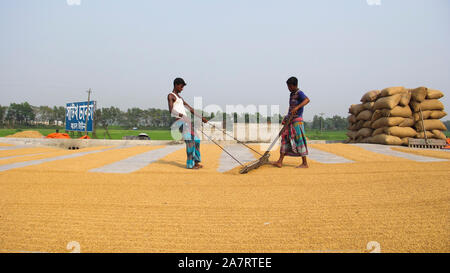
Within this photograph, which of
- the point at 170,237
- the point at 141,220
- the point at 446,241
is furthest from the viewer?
the point at 141,220

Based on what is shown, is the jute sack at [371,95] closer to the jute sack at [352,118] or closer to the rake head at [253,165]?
the jute sack at [352,118]

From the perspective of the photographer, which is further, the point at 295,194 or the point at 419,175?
the point at 419,175

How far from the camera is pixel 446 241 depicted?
1529mm

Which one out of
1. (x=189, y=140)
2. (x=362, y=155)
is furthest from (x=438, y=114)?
(x=189, y=140)

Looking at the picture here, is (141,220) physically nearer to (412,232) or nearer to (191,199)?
(191,199)

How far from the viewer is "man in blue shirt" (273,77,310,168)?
14.4 feet

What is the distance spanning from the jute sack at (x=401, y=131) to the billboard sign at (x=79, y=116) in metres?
18.9

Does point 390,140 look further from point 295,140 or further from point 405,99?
point 295,140

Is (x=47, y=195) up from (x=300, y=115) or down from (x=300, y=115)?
down

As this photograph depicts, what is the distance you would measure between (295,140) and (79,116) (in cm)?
2040

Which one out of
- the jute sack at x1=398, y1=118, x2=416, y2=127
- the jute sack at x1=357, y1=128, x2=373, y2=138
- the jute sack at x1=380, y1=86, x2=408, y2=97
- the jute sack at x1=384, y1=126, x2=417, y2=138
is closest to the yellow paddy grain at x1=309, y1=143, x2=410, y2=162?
the jute sack at x1=384, y1=126, x2=417, y2=138

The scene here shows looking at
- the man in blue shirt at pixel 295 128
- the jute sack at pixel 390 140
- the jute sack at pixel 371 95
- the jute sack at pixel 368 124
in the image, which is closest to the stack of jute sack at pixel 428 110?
the jute sack at pixel 390 140
